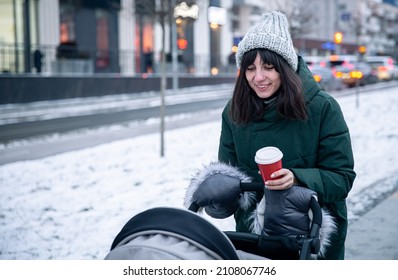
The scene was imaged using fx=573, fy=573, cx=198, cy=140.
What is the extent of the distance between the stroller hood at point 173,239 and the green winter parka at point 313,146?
0.64 m

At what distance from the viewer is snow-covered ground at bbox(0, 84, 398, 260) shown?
5434mm

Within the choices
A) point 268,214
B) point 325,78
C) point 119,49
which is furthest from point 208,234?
point 119,49

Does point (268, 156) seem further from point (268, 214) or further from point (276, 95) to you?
point (276, 95)

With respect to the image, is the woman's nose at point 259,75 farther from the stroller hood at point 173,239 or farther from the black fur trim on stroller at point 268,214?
the stroller hood at point 173,239

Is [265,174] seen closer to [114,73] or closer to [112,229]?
[112,229]

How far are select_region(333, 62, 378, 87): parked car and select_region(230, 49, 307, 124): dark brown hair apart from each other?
2572cm

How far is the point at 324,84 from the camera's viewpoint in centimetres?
2603

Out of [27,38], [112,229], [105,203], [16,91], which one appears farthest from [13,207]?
[27,38]

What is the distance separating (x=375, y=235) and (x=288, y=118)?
2960 millimetres

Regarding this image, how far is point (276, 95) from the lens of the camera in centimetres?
264

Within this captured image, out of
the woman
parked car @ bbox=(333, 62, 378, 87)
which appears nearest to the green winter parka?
the woman

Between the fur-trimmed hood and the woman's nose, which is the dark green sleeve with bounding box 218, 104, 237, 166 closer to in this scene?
the fur-trimmed hood

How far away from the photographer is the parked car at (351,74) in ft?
96.6

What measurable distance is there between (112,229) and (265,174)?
3650mm
